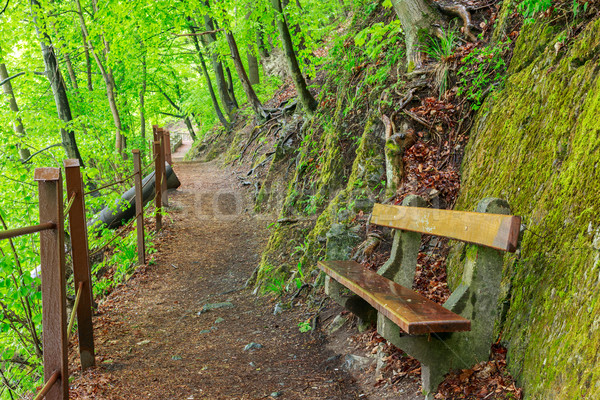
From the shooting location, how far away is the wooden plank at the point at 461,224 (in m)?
2.39

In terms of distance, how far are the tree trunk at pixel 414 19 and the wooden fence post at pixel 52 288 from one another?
449cm

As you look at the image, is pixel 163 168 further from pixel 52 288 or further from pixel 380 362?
pixel 52 288

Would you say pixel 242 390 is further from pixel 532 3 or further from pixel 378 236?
pixel 532 3

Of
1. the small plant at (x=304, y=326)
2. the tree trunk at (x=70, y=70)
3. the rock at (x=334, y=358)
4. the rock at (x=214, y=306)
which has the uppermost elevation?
the tree trunk at (x=70, y=70)

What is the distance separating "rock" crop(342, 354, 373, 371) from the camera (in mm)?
3643

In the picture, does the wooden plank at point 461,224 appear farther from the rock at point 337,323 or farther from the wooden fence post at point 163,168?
the wooden fence post at point 163,168

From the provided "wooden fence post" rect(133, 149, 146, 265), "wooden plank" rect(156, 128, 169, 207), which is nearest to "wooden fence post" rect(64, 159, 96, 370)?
"wooden fence post" rect(133, 149, 146, 265)

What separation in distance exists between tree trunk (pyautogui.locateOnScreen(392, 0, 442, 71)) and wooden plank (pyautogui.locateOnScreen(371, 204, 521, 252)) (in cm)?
262

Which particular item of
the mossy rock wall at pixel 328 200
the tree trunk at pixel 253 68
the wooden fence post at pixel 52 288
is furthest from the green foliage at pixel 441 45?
the tree trunk at pixel 253 68

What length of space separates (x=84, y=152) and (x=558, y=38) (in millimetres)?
9236

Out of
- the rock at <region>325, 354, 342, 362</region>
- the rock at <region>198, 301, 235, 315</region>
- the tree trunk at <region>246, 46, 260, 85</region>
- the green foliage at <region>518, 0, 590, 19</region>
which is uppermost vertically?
the tree trunk at <region>246, 46, 260, 85</region>

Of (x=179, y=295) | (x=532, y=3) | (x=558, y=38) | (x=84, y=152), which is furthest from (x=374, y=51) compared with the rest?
(x=84, y=152)

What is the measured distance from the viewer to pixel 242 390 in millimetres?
3604

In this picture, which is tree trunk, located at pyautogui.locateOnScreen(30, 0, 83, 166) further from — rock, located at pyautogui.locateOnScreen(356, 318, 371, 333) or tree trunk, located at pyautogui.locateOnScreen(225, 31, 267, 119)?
rock, located at pyautogui.locateOnScreen(356, 318, 371, 333)
